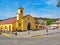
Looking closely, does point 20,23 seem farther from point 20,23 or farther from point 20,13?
→ point 20,13

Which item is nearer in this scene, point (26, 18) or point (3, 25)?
point (26, 18)

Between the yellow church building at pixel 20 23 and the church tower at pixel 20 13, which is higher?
the church tower at pixel 20 13

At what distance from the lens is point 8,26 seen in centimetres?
6144

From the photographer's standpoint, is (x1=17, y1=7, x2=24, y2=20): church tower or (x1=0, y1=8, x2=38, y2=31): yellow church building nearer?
(x1=0, y1=8, x2=38, y2=31): yellow church building

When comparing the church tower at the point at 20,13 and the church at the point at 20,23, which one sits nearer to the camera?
the church at the point at 20,23

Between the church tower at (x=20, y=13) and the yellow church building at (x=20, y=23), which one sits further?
the church tower at (x=20, y=13)

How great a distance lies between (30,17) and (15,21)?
5.83m

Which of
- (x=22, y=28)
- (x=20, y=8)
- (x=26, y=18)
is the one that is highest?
(x=20, y=8)

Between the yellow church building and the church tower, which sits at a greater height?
the church tower

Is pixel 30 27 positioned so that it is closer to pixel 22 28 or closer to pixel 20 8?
pixel 22 28

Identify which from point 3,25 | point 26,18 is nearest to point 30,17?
point 26,18

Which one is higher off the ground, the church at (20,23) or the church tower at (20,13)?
the church tower at (20,13)

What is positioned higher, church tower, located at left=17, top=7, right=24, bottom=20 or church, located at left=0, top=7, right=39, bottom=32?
church tower, located at left=17, top=7, right=24, bottom=20

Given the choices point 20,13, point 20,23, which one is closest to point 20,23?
point 20,23
